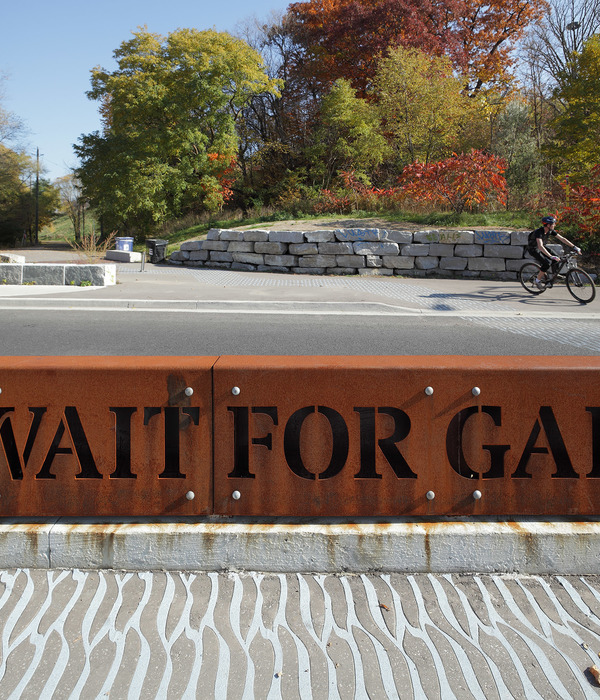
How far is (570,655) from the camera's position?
2465 mm

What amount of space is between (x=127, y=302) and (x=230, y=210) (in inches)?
672

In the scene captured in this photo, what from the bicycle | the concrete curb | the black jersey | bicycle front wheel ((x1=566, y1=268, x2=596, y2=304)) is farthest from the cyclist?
the concrete curb

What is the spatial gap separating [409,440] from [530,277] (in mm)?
11155

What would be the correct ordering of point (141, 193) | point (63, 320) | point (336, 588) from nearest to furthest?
point (336, 588), point (63, 320), point (141, 193)

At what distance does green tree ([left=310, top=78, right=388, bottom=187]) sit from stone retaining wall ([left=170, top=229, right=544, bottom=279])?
7019 mm

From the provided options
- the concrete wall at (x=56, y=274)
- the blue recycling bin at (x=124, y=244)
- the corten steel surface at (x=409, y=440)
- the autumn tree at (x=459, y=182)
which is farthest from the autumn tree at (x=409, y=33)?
the corten steel surface at (x=409, y=440)

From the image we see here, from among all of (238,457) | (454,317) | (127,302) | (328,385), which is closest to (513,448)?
(328,385)

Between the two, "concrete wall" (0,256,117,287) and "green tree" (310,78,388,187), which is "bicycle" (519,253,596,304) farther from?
"green tree" (310,78,388,187)

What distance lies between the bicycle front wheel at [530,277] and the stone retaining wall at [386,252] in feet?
5.91

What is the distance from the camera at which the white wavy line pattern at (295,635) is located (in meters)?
2.30

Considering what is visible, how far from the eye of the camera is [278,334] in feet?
28.5

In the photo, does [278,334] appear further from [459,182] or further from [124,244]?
[124,244]

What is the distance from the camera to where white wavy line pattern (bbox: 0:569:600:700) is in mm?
2303

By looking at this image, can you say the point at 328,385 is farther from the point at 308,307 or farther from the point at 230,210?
the point at 230,210
